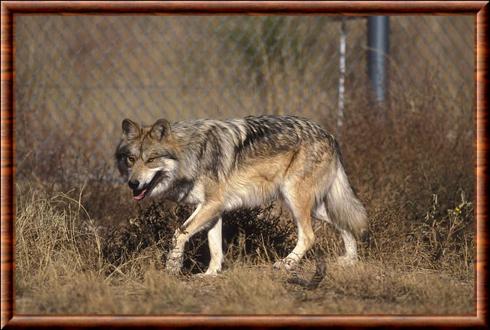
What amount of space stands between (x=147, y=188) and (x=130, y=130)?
16.7 inches

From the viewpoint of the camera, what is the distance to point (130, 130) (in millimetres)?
4887

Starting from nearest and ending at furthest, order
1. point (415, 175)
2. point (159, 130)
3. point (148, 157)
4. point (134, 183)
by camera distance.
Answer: point (134, 183), point (148, 157), point (159, 130), point (415, 175)

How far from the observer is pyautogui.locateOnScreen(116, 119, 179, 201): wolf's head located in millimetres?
4758

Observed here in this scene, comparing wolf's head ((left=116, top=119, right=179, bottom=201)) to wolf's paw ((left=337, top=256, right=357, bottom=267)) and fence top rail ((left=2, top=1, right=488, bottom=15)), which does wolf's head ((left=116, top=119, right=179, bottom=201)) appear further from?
wolf's paw ((left=337, top=256, right=357, bottom=267))

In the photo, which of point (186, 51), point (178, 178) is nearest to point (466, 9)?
point (178, 178)

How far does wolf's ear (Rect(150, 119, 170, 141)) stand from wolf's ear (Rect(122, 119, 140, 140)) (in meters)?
0.10

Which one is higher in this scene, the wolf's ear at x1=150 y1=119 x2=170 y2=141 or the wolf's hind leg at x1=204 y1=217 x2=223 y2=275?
the wolf's ear at x1=150 y1=119 x2=170 y2=141

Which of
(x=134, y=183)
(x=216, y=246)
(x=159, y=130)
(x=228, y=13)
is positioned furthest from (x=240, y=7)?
(x=216, y=246)

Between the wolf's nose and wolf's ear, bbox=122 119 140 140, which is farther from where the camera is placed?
wolf's ear, bbox=122 119 140 140

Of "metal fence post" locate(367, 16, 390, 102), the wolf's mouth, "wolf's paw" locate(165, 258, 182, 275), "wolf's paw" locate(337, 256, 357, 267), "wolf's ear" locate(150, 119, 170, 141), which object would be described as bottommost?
"wolf's paw" locate(337, 256, 357, 267)

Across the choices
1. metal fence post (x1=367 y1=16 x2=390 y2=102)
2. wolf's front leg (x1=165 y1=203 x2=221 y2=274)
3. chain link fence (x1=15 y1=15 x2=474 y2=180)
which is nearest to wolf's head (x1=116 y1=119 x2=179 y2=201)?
wolf's front leg (x1=165 y1=203 x2=221 y2=274)

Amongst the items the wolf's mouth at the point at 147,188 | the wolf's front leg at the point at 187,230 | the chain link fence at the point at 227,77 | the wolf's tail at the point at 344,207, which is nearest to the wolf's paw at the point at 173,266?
the wolf's front leg at the point at 187,230

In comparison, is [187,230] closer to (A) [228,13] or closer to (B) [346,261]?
(B) [346,261]

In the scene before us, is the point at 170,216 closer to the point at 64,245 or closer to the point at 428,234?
the point at 64,245
